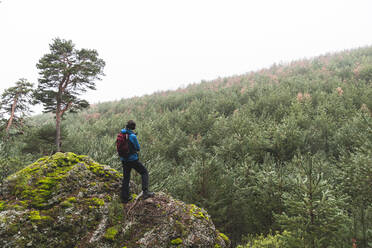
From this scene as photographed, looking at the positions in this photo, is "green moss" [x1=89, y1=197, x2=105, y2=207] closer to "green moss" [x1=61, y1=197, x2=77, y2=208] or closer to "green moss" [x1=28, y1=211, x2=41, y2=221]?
"green moss" [x1=61, y1=197, x2=77, y2=208]

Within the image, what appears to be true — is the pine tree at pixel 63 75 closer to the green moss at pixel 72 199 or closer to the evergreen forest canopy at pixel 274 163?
the evergreen forest canopy at pixel 274 163

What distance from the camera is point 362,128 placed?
26.0 feet

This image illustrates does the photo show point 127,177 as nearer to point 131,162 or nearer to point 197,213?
point 131,162

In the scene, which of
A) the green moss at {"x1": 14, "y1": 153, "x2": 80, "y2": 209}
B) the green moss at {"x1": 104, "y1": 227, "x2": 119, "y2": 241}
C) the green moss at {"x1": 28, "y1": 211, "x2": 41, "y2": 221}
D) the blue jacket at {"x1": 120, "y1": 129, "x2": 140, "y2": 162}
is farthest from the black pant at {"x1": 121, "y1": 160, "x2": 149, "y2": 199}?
the green moss at {"x1": 28, "y1": 211, "x2": 41, "y2": 221}

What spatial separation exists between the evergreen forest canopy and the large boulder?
6.90ft

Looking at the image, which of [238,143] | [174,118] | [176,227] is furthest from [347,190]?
[174,118]

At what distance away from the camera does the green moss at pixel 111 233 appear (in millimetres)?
4035

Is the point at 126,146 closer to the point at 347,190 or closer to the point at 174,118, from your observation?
the point at 347,190

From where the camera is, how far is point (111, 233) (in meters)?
4.11

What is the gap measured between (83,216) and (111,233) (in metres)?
0.77

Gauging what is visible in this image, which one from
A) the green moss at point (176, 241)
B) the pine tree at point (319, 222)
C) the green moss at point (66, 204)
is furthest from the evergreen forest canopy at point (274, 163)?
the green moss at point (66, 204)

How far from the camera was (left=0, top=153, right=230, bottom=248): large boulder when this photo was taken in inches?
148

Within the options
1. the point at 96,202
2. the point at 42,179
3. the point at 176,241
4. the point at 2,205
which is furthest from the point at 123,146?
the point at 2,205

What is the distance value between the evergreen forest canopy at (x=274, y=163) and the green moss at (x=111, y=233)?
2.96m
